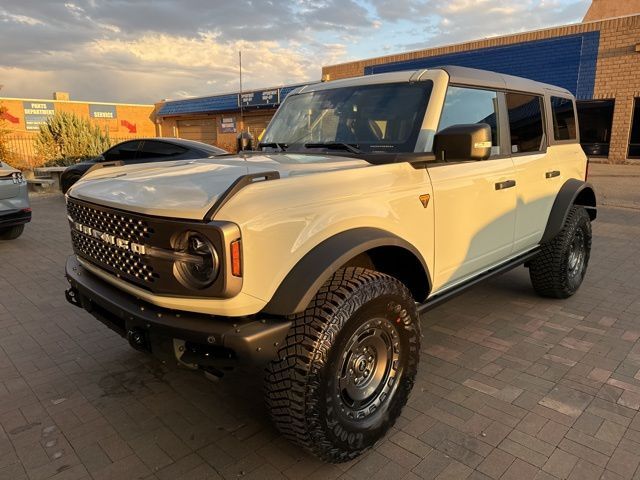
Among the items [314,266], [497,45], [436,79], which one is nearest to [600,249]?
[436,79]

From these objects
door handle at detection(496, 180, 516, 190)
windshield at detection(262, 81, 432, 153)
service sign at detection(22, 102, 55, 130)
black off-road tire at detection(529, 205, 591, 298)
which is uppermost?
service sign at detection(22, 102, 55, 130)

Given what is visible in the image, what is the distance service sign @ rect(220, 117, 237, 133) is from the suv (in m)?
27.9

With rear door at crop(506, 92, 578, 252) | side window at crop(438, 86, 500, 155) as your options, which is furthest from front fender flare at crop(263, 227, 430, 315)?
→ rear door at crop(506, 92, 578, 252)

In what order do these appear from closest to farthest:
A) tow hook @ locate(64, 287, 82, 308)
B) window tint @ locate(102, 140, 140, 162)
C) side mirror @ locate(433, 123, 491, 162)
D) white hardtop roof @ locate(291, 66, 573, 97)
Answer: side mirror @ locate(433, 123, 491, 162) → tow hook @ locate(64, 287, 82, 308) → white hardtop roof @ locate(291, 66, 573, 97) → window tint @ locate(102, 140, 140, 162)

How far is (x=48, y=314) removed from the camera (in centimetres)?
465

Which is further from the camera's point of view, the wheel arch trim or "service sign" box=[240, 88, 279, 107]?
"service sign" box=[240, 88, 279, 107]

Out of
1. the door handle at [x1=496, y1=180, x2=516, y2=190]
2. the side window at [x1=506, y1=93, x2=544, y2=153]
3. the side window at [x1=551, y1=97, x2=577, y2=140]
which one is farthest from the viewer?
the side window at [x1=551, y1=97, x2=577, y2=140]

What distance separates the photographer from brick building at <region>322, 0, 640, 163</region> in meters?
15.6

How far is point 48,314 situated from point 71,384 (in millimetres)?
1589

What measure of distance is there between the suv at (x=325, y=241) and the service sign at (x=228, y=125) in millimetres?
27895

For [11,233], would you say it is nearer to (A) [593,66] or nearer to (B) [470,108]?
(B) [470,108]

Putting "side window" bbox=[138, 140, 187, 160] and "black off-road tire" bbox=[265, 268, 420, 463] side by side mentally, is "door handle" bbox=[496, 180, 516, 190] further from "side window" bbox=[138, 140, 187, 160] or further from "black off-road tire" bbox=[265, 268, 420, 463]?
"side window" bbox=[138, 140, 187, 160]

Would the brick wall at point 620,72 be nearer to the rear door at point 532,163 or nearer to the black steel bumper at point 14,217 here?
the rear door at point 532,163

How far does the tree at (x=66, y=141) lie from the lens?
17.8m
